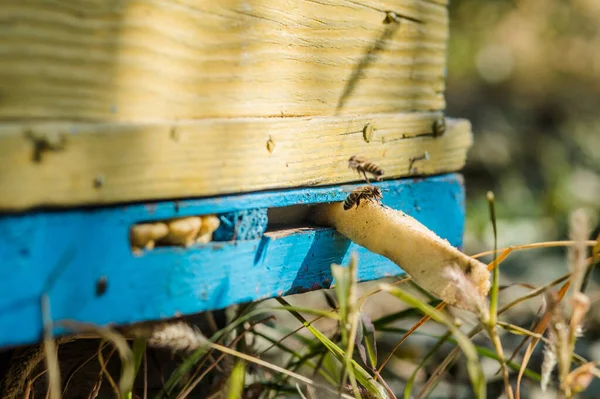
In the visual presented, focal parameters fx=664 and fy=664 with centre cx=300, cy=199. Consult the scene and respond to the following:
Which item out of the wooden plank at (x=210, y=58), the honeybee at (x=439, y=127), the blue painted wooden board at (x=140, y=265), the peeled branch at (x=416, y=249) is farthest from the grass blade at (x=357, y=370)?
the honeybee at (x=439, y=127)

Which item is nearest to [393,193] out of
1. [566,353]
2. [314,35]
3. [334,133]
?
[334,133]

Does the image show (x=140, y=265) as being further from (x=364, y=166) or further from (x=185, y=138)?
(x=364, y=166)

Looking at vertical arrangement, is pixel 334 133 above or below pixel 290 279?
above

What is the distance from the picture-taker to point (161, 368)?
1.68 m

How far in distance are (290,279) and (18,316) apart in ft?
1.73

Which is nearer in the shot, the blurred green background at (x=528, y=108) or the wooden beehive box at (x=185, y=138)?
the wooden beehive box at (x=185, y=138)

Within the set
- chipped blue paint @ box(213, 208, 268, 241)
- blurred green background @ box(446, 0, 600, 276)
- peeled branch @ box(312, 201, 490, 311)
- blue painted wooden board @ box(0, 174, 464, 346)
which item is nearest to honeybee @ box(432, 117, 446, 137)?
blue painted wooden board @ box(0, 174, 464, 346)

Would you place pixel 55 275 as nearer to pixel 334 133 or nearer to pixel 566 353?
pixel 334 133

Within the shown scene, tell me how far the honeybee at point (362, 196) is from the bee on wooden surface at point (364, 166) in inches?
1.4

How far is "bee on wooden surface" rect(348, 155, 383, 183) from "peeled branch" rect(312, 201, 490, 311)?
0.21 ft

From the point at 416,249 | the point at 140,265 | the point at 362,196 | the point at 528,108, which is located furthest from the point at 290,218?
the point at 528,108

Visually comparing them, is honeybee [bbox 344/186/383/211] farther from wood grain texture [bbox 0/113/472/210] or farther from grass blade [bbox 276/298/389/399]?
grass blade [bbox 276/298/389/399]

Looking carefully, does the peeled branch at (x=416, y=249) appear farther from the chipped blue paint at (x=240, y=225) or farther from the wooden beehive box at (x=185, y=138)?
the chipped blue paint at (x=240, y=225)

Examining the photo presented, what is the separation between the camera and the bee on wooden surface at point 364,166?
4.40 ft
